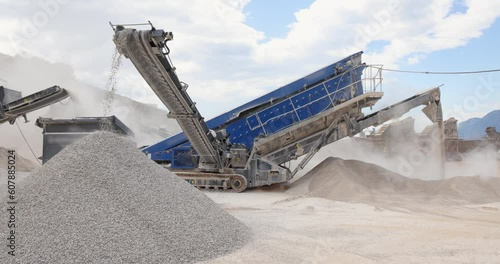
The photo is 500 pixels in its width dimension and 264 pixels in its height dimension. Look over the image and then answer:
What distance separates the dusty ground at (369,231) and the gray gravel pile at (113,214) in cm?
46

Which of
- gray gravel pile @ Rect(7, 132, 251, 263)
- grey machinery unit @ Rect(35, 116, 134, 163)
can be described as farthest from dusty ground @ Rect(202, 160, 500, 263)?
grey machinery unit @ Rect(35, 116, 134, 163)

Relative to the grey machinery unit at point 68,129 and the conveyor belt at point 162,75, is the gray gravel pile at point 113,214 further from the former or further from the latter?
the grey machinery unit at point 68,129

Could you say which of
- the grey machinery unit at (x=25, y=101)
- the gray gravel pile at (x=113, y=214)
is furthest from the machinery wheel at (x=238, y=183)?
the gray gravel pile at (x=113, y=214)

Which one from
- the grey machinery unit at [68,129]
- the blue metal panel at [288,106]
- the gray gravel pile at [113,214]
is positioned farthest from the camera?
the blue metal panel at [288,106]

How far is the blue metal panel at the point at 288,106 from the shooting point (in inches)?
444

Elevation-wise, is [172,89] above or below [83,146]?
above

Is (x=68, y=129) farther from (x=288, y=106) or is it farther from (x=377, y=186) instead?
(x=377, y=186)

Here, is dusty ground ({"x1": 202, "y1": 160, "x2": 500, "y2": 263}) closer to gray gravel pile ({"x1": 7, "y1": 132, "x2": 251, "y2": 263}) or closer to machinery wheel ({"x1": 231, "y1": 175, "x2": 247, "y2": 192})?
gray gravel pile ({"x1": 7, "y1": 132, "x2": 251, "y2": 263})

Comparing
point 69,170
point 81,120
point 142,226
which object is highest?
point 81,120

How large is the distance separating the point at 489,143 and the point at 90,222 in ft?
75.7

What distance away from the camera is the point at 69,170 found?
16.3 feet

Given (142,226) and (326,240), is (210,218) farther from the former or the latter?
(326,240)

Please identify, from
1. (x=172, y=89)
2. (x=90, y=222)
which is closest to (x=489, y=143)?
(x=172, y=89)

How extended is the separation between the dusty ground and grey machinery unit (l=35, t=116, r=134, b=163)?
122 inches
